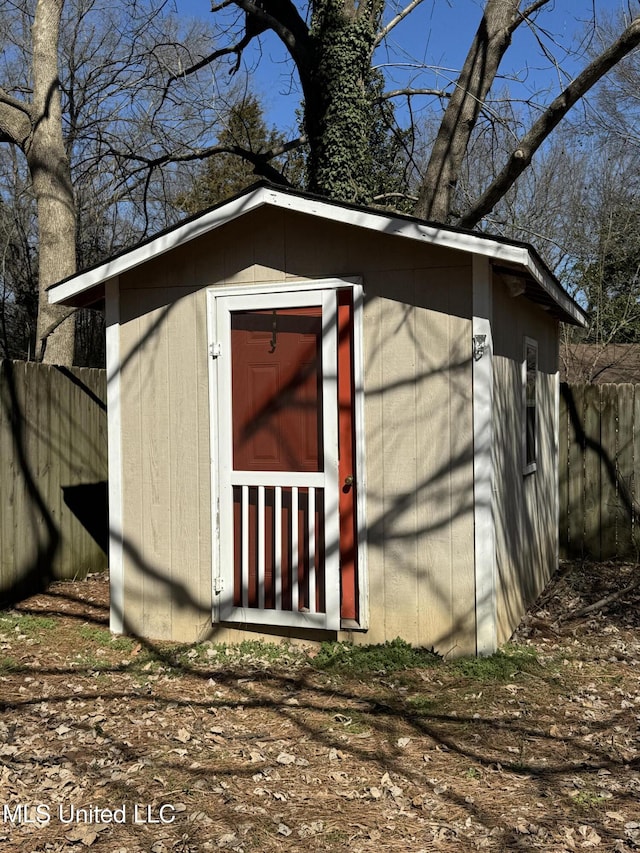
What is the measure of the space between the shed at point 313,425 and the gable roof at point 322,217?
0.01 metres

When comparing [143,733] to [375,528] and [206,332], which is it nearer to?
[375,528]

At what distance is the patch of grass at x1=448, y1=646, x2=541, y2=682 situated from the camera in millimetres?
4965

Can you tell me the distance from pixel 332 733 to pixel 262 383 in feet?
7.64

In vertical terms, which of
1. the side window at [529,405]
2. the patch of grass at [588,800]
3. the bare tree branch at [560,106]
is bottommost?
the patch of grass at [588,800]

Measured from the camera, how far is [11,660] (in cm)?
539

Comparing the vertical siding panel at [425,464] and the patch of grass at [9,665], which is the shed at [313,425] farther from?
the patch of grass at [9,665]

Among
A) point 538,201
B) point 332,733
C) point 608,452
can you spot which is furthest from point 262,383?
point 538,201

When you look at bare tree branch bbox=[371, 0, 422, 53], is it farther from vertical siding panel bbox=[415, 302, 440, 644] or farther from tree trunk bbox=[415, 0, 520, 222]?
vertical siding panel bbox=[415, 302, 440, 644]

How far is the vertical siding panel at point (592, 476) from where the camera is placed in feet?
28.3

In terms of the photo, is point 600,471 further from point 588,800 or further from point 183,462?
point 588,800

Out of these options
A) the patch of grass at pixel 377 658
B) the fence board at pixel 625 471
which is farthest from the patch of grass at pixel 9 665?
the fence board at pixel 625 471

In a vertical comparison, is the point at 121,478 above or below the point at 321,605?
above

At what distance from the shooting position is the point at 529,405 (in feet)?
22.5

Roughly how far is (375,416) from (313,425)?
418mm
